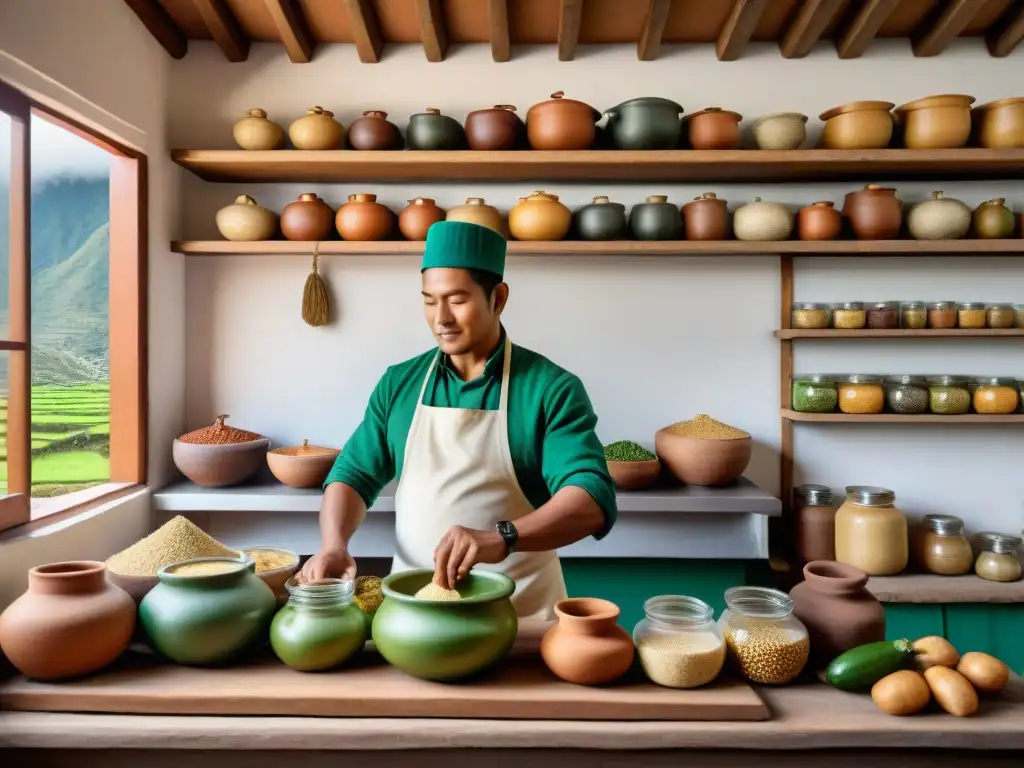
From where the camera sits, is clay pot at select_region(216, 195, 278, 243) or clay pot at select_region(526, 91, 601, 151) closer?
clay pot at select_region(526, 91, 601, 151)

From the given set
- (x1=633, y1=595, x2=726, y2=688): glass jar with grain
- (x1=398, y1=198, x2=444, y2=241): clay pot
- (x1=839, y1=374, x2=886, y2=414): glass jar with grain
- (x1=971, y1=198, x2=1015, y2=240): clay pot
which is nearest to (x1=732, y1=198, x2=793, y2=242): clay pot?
(x1=839, y1=374, x2=886, y2=414): glass jar with grain

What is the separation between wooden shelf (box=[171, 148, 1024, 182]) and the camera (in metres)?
2.90

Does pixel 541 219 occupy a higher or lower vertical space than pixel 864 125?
lower

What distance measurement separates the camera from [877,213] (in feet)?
9.74

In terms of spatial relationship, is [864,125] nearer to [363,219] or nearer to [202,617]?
[363,219]

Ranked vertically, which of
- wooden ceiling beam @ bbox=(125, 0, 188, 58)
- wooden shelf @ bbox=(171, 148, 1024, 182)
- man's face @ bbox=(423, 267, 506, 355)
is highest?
wooden ceiling beam @ bbox=(125, 0, 188, 58)

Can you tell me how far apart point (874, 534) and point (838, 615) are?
5.72 feet

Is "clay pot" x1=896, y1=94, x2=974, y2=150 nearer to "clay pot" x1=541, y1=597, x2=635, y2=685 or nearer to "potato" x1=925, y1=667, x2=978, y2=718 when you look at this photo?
"potato" x1=925, y1=667, x2=978, y2=718

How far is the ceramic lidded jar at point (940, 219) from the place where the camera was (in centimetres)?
297

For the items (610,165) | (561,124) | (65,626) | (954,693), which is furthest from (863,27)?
(65,626)

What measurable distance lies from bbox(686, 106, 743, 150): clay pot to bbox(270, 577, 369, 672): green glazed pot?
2.33 metres

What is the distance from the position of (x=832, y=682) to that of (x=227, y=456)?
2.31 m

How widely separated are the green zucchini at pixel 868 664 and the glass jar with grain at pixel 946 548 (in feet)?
6.43

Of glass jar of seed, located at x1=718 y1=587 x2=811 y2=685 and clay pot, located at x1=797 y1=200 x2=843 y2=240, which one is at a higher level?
clay pot, located at x1=797 y1=200 x2=843 y2=240
